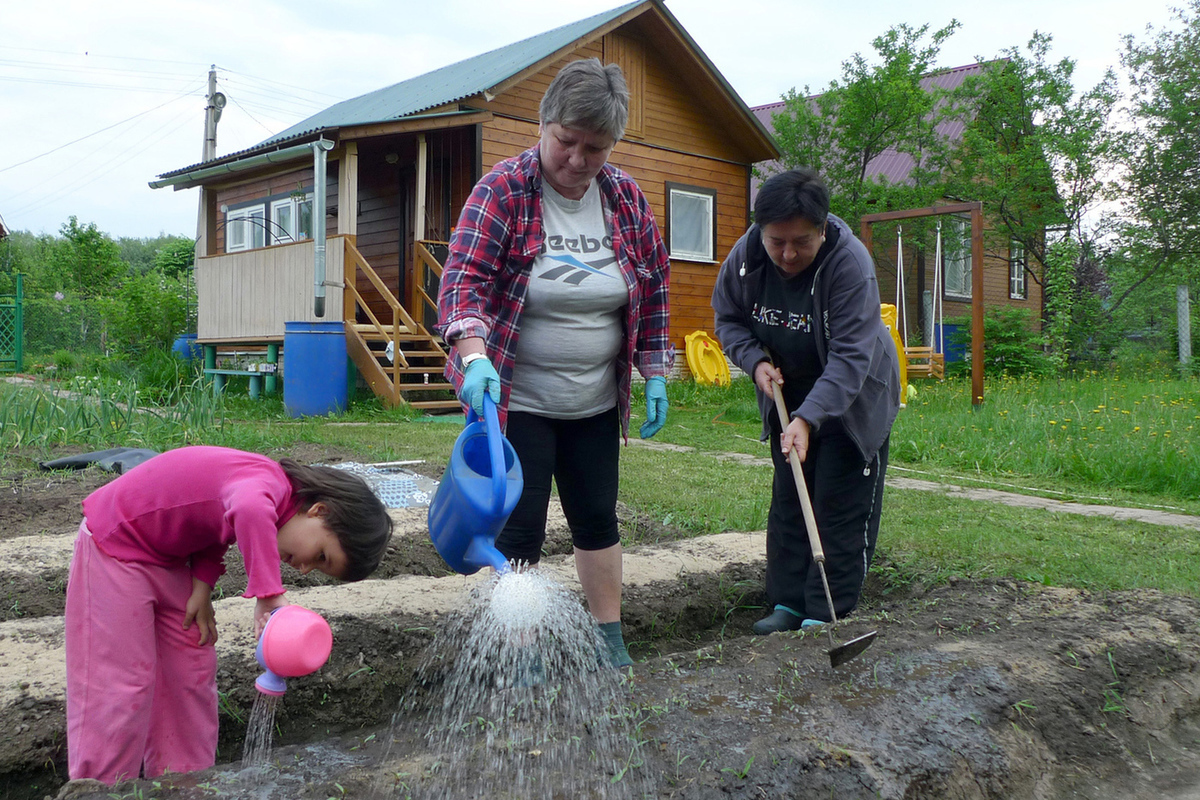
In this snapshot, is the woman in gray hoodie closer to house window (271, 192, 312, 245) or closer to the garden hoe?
the garden hoe

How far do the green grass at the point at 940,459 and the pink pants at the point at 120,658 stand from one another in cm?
256

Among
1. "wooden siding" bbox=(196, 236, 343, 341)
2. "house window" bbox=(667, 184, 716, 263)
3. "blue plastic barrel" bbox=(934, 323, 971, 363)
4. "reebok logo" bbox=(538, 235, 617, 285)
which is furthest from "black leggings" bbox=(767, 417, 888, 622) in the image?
"blue plastic barrel" bbox=(934, 323, 971, 363)

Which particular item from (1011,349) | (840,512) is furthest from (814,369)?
(1011,349)

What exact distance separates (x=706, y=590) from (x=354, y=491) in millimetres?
1781

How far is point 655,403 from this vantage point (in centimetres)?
288

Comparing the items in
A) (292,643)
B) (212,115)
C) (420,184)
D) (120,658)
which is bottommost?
(120,658)

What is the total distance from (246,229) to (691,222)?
654 centimetres

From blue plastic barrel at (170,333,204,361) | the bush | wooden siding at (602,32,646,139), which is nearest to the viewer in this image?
wooden siding at (602,32,646,139)

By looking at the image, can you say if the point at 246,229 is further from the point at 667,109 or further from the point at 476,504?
the point at 476,504

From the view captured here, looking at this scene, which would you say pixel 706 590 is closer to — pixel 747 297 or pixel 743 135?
pixel 747 297

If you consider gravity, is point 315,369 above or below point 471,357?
above

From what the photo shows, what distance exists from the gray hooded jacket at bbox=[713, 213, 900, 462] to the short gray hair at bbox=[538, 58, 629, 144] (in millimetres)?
799

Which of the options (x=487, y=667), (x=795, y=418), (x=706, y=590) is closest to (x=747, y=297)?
(x=795, y=418)

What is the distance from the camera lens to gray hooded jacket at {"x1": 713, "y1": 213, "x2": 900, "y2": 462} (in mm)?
2740
